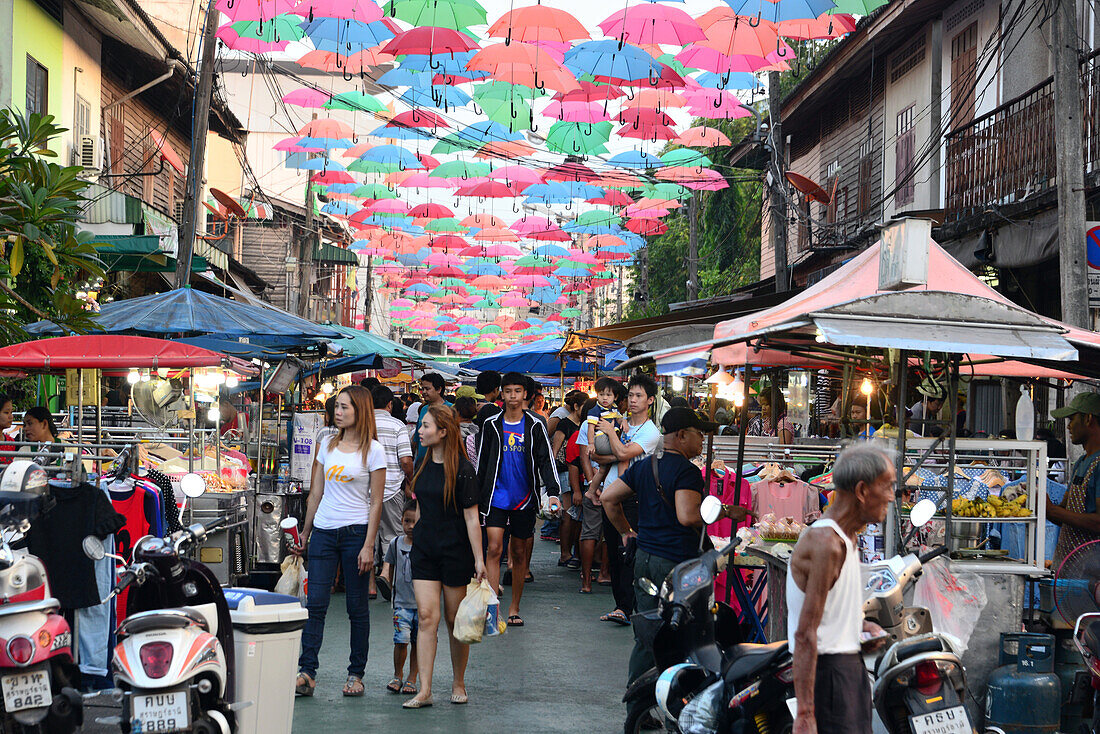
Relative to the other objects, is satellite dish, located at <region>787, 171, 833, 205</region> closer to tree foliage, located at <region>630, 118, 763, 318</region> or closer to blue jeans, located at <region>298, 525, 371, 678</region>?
tree foliage, located at <region>630, 118, 763, 318</region>

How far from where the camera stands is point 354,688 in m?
7.34

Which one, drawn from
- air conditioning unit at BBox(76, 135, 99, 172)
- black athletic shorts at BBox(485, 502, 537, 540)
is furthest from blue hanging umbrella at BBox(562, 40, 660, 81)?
air conditioning unit at BBox(76, 135, 99, 172)

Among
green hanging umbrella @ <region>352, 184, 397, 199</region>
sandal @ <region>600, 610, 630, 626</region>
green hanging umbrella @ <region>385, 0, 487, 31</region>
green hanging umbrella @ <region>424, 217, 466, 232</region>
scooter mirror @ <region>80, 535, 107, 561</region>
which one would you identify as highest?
green hanging umbrella @ <region>385, 0, 487, 31</region>

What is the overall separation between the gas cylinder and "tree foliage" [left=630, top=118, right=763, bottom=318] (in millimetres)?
22411

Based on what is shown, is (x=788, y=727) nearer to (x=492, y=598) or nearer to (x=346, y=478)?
(x=492, y=598)

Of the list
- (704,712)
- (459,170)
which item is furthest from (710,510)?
(459,170)

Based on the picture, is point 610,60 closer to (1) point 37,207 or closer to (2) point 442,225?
(1) point 37,207

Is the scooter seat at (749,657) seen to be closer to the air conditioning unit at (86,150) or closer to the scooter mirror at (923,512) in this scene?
the scooter mirror at (923,512)

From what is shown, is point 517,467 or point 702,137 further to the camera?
point 702,137

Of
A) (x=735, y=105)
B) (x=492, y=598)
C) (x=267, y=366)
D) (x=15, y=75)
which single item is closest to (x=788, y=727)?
(x=492, y=598)

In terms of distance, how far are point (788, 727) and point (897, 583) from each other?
2.50ft

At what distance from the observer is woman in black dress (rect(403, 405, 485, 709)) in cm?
713

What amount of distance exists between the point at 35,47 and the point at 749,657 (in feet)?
55.6

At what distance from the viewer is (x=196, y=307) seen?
12023 millimetres
